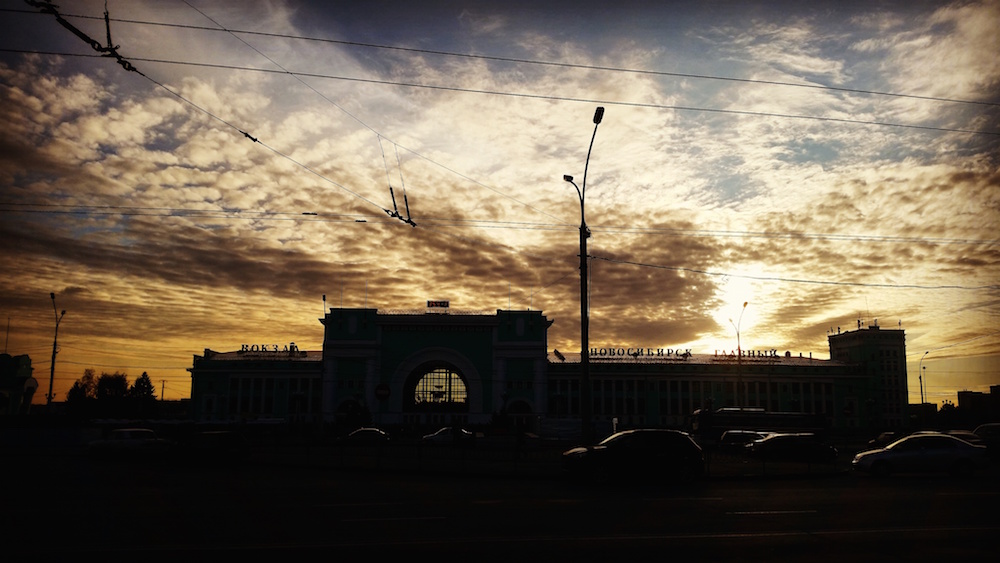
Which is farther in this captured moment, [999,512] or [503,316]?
[503,316]

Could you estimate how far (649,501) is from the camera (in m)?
15.8

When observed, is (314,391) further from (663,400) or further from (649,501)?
(649,501)

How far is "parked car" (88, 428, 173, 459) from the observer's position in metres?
32.1

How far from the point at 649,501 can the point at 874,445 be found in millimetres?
33022

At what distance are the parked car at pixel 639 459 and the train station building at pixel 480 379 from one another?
47.3 meters

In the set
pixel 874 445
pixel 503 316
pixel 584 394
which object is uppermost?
pixel 503 316

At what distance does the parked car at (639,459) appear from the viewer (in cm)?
1998

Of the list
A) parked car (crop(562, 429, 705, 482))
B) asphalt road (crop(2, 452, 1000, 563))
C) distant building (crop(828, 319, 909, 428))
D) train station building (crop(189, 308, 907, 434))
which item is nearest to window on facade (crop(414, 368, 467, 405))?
train station building (crop(189, 308, 907, 434))

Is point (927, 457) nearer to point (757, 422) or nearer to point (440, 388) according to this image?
point (757, 422)

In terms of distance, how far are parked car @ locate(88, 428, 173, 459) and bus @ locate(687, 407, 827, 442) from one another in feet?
120

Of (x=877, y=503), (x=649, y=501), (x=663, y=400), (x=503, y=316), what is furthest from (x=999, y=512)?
(x=663, y=400)

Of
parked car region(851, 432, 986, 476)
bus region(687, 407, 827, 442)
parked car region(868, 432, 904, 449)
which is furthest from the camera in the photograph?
bus region(687, 407, 827, 442)

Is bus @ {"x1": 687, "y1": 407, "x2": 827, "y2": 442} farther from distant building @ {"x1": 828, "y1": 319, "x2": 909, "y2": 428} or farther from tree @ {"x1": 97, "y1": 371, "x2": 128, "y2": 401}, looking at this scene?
tree @ {"x1": 97, "y1": 371, "x2": 128, "y2": 401}

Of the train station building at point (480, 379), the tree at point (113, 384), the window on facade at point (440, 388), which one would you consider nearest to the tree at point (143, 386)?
the tree at point (113, 384)
